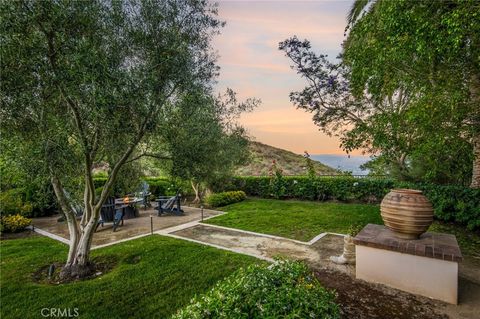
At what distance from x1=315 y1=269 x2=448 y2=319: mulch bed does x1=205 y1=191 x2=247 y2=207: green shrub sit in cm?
800

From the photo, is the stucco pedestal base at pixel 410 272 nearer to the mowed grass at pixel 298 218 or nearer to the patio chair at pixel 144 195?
the mowed grass at pixel 298 218

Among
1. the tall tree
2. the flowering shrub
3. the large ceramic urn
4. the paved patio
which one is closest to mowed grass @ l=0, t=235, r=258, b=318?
the paved patio

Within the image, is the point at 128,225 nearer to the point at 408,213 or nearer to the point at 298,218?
the point at 298,218

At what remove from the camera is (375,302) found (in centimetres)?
353

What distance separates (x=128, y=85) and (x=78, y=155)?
5.80ft

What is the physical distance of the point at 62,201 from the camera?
15.2 ft

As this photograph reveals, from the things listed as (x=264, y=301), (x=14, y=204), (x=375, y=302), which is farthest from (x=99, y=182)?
(x=375, y=302)

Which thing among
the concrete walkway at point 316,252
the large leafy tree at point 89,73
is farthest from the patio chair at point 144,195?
the large leafy tree at point 89,73

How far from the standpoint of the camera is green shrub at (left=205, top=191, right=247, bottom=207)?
464 inches

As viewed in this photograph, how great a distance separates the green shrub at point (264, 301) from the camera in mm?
2059

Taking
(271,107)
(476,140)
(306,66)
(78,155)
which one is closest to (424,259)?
(476,140)

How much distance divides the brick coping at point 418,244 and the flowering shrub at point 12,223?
390 inches

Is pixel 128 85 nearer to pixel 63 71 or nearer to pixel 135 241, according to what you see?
pixel 63 71

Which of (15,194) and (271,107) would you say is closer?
(15,194)
